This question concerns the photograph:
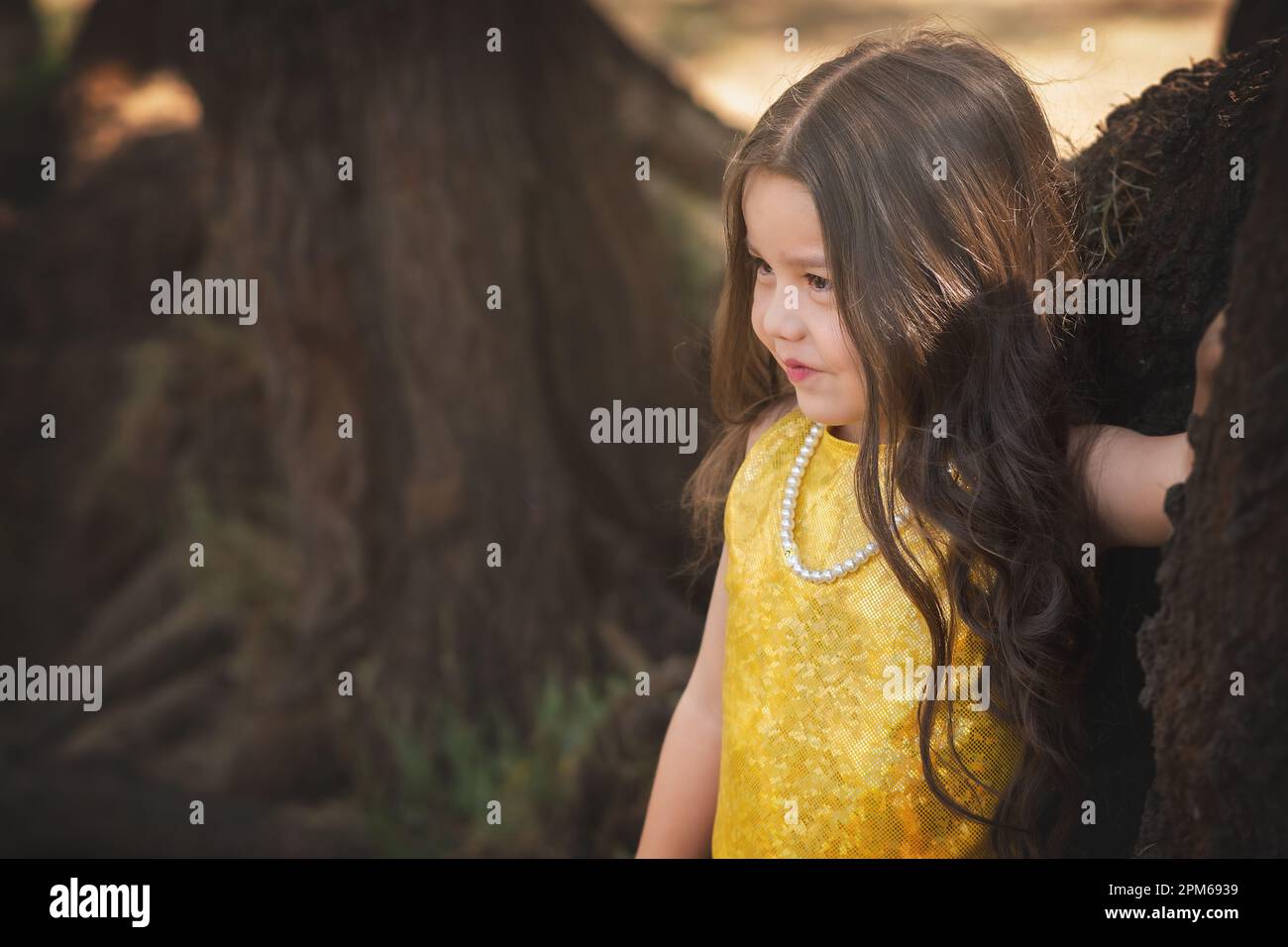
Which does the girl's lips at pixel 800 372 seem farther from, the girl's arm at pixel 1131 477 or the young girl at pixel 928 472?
the girl's arm at pixel 1131 477

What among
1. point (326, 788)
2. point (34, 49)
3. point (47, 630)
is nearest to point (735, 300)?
point (326, 788)

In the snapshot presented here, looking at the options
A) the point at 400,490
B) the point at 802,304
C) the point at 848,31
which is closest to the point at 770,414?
the point at 802,304

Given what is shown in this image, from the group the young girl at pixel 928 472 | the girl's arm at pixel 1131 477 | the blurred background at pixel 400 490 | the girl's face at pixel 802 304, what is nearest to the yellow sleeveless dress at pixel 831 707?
the young girl at pixel 928 472

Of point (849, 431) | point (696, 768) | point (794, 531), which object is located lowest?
point (696, 768)

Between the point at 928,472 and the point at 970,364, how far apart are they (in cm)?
15

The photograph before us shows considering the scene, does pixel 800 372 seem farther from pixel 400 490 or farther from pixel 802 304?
pixel 400 490

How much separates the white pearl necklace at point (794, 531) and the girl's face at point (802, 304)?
125mm

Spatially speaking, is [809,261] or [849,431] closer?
[809,261]

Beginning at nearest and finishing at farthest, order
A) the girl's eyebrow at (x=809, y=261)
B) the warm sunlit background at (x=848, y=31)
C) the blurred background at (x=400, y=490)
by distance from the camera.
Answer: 1. the girl's eyebrow at (x=809, y=261)
2. the blurred background at (x=400, y=490)
3. the warm sunlit background at (x=848, y=31)

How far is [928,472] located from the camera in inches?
57.9

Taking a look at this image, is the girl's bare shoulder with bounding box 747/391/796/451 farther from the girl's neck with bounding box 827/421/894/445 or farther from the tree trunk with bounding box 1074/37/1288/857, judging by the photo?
the tree trunk with bounding box 1074/37/1288/857

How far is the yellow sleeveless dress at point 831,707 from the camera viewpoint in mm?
1487
